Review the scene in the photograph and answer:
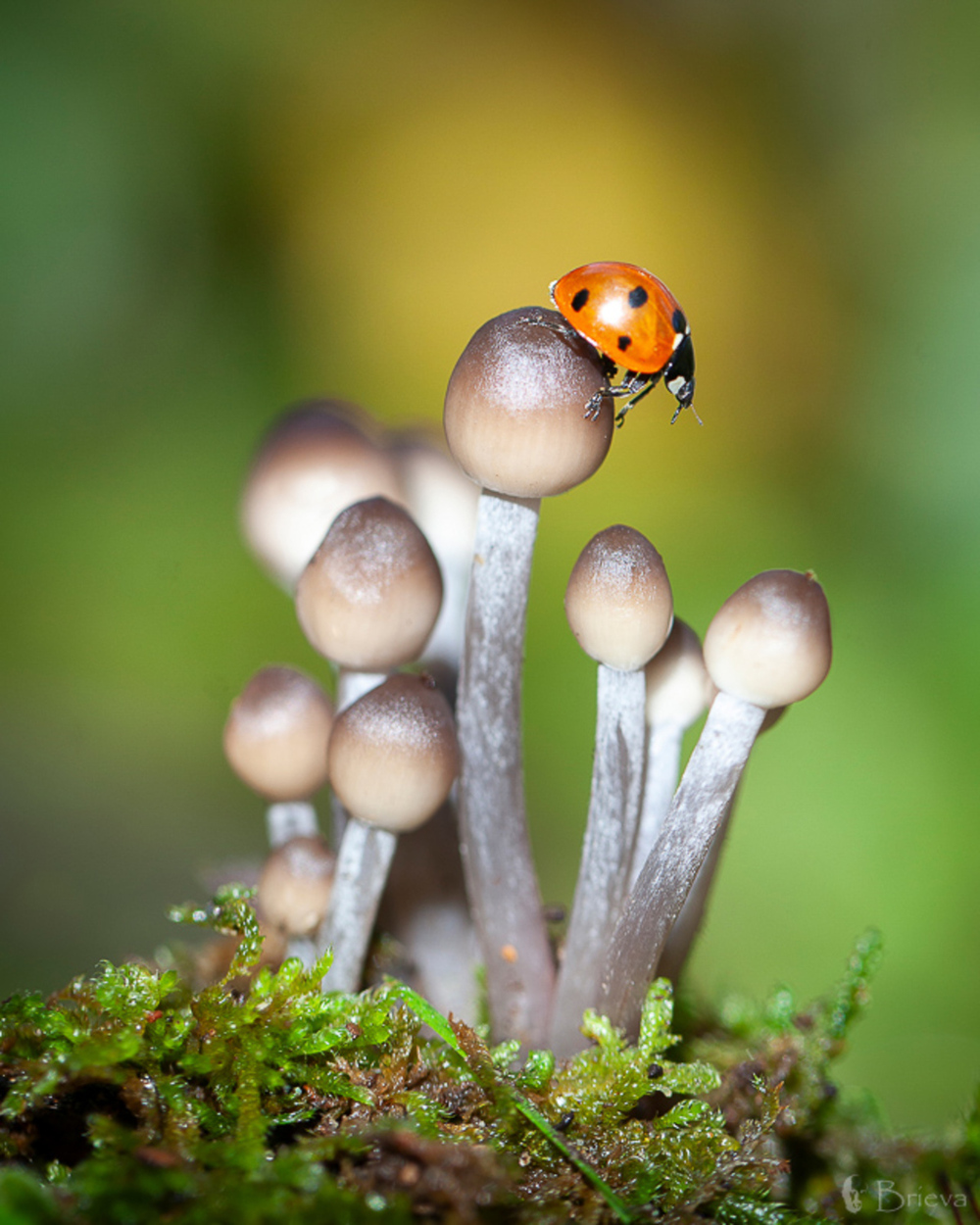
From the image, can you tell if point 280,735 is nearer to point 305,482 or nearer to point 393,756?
point 393,756

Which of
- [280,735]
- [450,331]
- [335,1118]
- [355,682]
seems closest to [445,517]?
[355,682]

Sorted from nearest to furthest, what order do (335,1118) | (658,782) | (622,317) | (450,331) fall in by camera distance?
(335,1118), (622,317), (658,782), (450,331)

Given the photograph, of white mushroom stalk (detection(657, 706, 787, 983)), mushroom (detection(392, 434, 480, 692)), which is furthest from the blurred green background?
white mushroom stalk (detection(657, 706, 787, 983))

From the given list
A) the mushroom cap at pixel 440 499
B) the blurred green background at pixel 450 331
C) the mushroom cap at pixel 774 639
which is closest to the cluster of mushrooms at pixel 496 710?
the mushroom cap at pixel 774 639

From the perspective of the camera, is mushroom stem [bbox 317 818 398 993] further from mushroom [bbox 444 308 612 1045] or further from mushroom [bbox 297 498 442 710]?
mushroom [bbox 297 498 442 710]

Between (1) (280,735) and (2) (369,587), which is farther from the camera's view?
(1) (280,735)

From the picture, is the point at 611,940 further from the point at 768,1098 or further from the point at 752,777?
the point at 752,777
